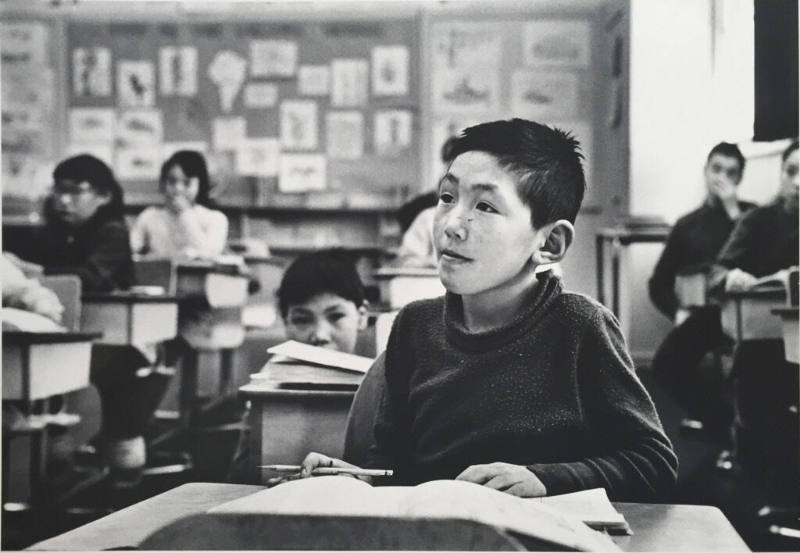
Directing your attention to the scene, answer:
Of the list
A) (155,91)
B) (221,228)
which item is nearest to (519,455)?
(155,91)

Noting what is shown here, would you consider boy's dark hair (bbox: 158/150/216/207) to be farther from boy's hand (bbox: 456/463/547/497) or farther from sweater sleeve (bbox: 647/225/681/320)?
boy's hand (bbox: 456/463/547/497)

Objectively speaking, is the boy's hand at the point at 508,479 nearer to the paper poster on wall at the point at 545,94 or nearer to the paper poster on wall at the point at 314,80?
the paper poster on wall at the point at 545,94

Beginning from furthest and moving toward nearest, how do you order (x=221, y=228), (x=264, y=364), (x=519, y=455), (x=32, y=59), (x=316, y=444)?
1. (x=221, y=228)
2. (x=32, y=59)
3. (x=264, y=364)
4. (x=316, y=444)
5. (x=519, y=455)

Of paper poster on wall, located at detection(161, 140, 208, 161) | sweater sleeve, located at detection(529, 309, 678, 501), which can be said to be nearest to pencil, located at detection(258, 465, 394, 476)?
sweater sleeve, located at detection(529, 309, 678, 501)

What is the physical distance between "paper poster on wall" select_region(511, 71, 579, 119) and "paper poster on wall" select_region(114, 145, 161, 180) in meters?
0.80

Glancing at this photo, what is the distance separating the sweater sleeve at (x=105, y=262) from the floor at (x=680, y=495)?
20.9 inches

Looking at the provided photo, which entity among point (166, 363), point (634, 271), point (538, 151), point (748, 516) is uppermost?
point (538, 151)

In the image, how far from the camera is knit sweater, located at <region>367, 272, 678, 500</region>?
92 centimetres

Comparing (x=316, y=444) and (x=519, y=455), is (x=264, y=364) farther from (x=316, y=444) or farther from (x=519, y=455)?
(x=519, y=455)

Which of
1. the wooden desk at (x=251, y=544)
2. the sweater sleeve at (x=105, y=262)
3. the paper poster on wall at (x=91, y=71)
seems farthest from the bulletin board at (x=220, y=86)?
the wooden desk at (x=251, y=544)

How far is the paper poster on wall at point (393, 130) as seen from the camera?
248 centimetres

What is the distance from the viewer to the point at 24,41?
147 cm

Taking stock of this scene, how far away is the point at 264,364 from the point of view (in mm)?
1367

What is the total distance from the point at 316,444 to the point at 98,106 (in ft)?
2.76
